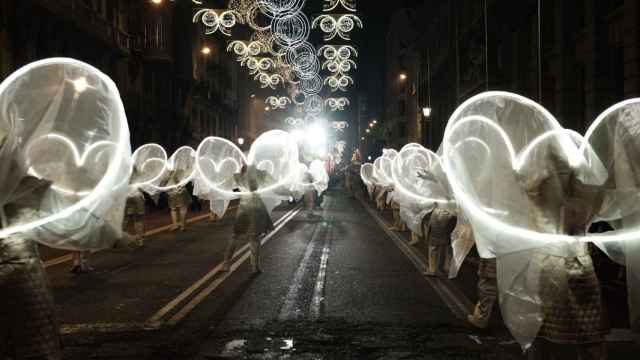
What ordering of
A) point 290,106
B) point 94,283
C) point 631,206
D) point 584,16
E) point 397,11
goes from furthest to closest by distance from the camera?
point 290,106
point 397,11
point 584,16
point 94,283
point 631,206

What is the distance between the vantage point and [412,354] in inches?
282

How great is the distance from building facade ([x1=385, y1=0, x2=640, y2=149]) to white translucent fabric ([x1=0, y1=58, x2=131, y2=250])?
8642mm

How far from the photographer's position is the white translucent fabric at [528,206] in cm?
556

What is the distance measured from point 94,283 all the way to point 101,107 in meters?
5.34

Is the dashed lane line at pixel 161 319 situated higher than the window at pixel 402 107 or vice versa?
the window at pixel 402 107

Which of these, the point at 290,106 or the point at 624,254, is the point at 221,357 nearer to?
the point at 624,254

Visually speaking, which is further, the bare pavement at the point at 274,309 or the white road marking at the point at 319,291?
the white road marking at the point at 319,291

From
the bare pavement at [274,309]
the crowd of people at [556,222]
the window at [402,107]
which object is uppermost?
the window at [402,107]

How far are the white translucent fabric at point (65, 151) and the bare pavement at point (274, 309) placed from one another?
161 cm

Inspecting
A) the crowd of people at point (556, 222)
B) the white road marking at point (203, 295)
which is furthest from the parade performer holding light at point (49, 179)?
the crowd of people at point (556, 222)

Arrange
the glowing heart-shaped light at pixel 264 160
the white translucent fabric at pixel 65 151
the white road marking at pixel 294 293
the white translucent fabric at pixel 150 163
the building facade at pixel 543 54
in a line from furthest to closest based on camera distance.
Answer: the white translucent fabric at pixel 150 163 < the building facade at pixel 543 54 < the glowing heart-shaped light at pixel 264 160 < the white road marking at pixel 294 293 < the white translucent fabric at pixel 65 151

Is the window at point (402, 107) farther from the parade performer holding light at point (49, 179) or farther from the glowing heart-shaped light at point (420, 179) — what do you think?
the parade performer holding light at point (49, 179)

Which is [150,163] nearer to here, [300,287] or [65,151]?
[300,287]

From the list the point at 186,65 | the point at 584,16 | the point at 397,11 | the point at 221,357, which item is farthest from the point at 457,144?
the point at 397,11
